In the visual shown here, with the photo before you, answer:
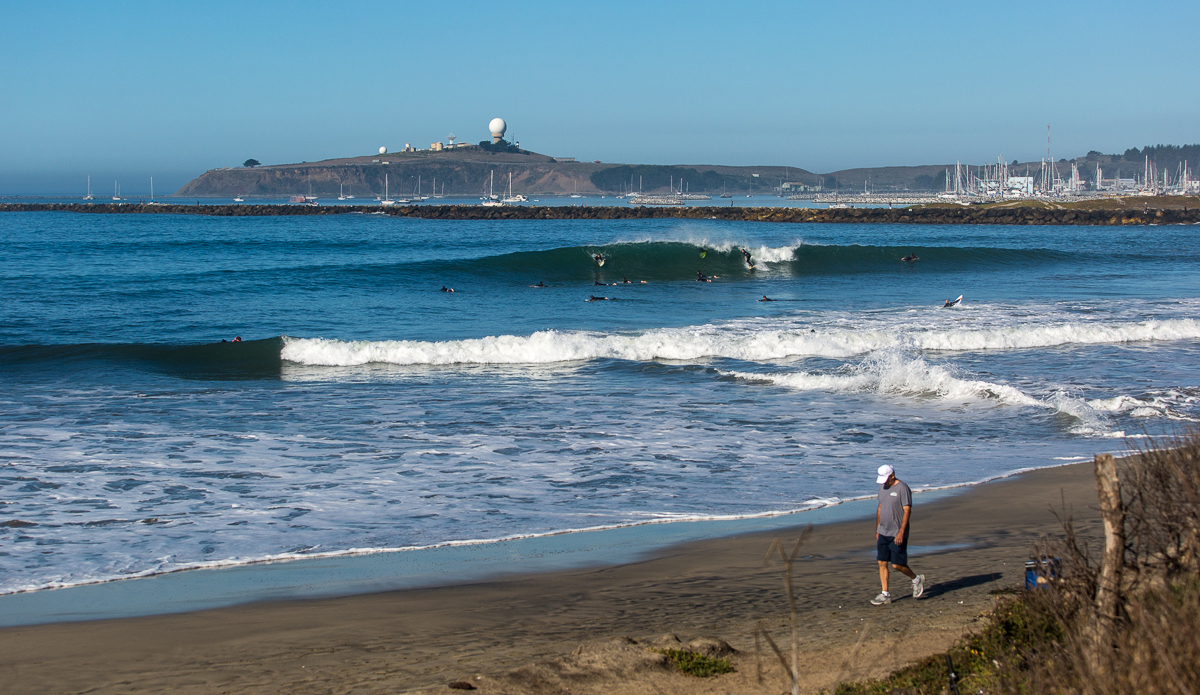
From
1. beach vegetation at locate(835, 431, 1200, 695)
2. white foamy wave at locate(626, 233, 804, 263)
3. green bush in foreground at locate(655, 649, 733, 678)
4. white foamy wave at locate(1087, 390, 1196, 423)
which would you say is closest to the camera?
beach vegetation at locate(835, 431, 1200, 695)

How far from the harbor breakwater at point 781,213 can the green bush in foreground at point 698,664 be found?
88.7m

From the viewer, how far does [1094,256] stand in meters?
48.1

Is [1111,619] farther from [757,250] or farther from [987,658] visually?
[757,250]

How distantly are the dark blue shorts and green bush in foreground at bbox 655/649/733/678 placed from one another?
2.03 metres

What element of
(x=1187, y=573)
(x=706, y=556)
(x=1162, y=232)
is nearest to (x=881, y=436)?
(x=706, y=556)

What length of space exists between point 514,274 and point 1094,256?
3314cm

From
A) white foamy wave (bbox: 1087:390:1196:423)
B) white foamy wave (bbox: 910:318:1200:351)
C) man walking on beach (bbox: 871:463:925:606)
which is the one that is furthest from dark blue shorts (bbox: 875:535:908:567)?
white foamy wave (bbox: 910:318:1200:351)

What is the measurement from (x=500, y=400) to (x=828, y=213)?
84.9 m

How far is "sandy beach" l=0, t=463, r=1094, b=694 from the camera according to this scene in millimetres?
4918

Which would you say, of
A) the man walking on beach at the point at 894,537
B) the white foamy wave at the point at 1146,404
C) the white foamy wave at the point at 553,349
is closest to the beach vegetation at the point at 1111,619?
the man walking on beach at the point at 894,537

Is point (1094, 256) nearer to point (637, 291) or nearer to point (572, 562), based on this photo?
point (637, 291)

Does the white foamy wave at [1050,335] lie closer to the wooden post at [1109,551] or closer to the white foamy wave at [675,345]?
the white foamy wave at [675,345]

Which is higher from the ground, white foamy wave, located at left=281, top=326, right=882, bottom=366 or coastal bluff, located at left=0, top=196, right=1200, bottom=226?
coastal bluff, located at left=0, top=196, right=1200, bottom=226

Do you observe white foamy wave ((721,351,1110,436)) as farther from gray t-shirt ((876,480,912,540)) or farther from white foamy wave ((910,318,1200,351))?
gray t-shirt ((876,480,912,540))
